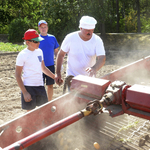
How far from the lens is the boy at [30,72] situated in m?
2.81

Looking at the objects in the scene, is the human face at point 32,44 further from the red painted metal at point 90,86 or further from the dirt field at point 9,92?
the dirt field at point 9,92

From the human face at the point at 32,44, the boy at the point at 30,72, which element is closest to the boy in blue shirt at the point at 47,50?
the boy at the point at 30,72

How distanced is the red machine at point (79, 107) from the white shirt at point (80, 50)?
0.49m

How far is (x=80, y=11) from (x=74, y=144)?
1367cm

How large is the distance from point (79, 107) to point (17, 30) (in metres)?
18.7

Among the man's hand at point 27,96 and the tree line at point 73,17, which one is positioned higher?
the tree line at point 73,17

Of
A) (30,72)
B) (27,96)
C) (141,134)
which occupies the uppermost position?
(30,72)

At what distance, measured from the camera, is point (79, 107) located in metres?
2.86

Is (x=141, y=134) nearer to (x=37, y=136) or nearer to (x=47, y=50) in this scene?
(x=37, y=136)

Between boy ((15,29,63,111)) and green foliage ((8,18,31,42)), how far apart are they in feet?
56.7

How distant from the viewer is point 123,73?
3807 millimetres

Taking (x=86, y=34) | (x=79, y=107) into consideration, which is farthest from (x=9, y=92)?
(x=86, y=34)

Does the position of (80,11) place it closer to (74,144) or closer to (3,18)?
(74,144)

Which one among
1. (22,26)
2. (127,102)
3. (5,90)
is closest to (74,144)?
(127,102)
